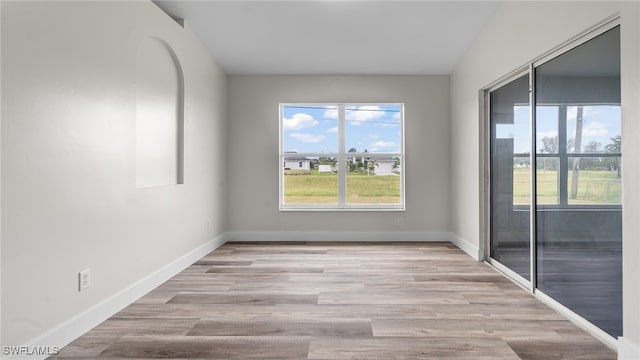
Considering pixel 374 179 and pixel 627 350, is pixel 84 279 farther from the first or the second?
pixel 374 179

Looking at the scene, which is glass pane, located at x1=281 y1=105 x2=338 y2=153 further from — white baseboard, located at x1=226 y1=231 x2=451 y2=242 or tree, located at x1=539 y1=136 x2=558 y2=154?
tree, located at x1=539 y1=136 x2=558 y2=154

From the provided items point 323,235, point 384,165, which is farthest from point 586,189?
point 323,235

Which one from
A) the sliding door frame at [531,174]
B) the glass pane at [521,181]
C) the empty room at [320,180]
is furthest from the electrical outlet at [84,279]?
the glass pane at [521,181]

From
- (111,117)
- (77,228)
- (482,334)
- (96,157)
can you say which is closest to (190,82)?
(111,117)

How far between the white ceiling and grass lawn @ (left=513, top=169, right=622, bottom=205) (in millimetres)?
1854

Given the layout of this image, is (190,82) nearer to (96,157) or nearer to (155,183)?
(155,183)

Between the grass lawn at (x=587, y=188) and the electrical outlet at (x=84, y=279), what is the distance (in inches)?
127

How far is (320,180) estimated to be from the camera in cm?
551

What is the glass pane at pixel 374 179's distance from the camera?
18.0ft

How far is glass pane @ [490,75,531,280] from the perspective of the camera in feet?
10.7

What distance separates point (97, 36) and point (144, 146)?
38.6 inches

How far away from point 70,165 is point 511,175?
3560 millimetres

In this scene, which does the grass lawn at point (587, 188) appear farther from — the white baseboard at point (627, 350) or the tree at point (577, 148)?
the white baseboard at point (627, 350)

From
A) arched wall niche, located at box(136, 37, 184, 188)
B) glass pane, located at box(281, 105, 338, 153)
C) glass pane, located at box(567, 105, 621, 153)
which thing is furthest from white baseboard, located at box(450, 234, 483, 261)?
arched wall niche, located at box(136, 37, 184, 188)
